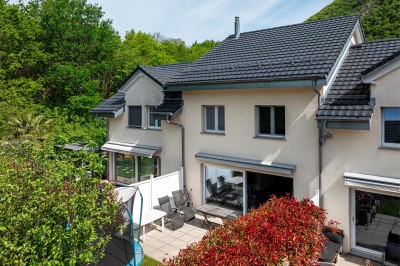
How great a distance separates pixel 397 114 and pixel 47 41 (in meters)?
42.1

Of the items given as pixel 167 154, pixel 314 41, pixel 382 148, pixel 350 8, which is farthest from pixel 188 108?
pixel 350 8

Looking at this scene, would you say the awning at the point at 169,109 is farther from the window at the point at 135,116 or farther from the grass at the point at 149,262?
the grass at the point at 149,262

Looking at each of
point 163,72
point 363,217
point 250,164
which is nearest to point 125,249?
point 250,164

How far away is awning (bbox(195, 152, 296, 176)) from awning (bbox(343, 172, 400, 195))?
97.0 inches

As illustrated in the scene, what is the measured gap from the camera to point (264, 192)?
17859 mm

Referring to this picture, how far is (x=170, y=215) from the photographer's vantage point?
1614 cm

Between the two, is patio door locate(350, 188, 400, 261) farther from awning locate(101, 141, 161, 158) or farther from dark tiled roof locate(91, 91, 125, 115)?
dark tiled roof locate(91, 91, 125, 115)

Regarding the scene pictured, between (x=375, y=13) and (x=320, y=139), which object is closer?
(x=320, y=139)

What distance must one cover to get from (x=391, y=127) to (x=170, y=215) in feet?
36.4

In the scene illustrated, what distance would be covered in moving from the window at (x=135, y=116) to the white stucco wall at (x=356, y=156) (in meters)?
13.6

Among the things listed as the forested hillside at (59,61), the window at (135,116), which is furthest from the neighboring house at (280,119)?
the forested hillside at (59,61)

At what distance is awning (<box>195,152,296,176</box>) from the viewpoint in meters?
14.2

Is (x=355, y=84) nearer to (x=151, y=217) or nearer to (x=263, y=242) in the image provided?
(x=263, y=242)

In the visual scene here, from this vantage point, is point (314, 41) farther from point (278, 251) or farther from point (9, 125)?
point (9, 125)
